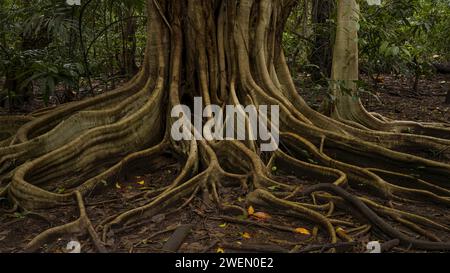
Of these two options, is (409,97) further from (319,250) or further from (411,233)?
(319,250)

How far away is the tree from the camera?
3.83 m

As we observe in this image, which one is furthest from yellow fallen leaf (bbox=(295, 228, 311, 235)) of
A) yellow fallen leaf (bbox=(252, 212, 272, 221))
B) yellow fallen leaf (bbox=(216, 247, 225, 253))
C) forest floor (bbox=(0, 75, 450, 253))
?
yellow fallen leaf (bbox=(216, 247, 225, 253))

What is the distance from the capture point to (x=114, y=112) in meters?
4.89

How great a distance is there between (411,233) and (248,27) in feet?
8.83

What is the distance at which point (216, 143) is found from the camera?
459 cm

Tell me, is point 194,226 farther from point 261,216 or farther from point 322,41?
point 322,41

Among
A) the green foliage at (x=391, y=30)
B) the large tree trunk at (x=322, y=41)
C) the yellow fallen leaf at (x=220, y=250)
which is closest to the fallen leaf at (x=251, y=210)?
the yellow fallen leaf at (x=220, y=250)

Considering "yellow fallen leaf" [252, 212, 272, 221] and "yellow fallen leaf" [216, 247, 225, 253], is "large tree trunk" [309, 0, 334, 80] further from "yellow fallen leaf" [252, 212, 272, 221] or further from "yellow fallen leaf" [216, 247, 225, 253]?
"yellow fallen leaf" [216, 247, 225, 253]

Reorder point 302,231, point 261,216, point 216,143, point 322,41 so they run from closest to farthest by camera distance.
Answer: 1. point 302,231
2. point 261,216
3. point 216,143
4. point 322,41

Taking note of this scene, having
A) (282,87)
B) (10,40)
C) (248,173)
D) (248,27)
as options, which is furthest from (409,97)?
(10,40)

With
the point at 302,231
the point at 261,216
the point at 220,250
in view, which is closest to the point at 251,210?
the point at 261,216

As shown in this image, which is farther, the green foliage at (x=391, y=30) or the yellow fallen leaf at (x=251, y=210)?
the green foliage at (x=391, y=30)

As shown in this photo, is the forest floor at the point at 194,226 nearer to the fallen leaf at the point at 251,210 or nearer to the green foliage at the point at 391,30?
the fallen leaf at the point at 251,210

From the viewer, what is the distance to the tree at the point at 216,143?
3.83 meters
